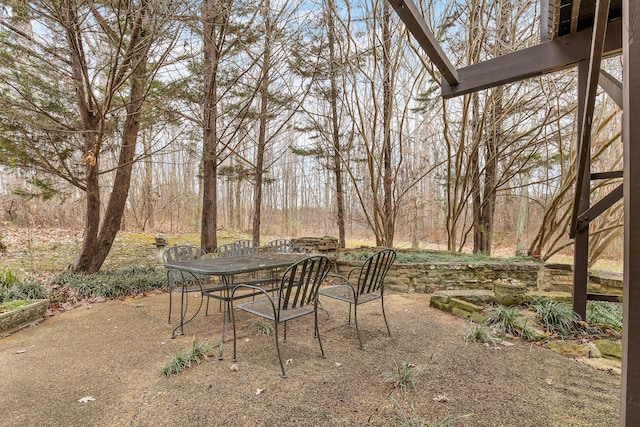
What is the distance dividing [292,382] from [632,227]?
198 cm

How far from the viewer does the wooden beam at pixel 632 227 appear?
0.78 metres

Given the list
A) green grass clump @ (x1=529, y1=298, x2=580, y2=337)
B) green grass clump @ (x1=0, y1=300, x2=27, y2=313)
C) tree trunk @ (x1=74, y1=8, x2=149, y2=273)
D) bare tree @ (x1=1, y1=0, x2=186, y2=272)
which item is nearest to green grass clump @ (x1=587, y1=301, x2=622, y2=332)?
green grass clump @ (x1=529, y1=298, x2=580, y2=337)

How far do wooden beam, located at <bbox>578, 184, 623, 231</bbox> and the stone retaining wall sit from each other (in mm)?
2138

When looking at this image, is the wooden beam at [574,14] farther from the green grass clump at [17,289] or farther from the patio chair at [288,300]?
the green grass clump at [17,289]

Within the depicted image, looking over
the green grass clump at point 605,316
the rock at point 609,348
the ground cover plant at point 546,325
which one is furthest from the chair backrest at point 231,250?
the green grass clump at point 605,316

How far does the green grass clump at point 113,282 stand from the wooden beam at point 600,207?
523 cm

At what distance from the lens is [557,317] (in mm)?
2883

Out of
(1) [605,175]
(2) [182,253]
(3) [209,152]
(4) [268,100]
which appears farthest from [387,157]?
(2) [182,253]

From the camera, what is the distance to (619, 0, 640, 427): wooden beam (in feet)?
2.57

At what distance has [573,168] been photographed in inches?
185

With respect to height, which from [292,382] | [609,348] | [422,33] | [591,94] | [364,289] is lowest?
[292,382]

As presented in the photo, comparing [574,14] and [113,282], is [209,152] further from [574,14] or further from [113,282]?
[574,14]

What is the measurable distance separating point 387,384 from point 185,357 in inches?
59.1

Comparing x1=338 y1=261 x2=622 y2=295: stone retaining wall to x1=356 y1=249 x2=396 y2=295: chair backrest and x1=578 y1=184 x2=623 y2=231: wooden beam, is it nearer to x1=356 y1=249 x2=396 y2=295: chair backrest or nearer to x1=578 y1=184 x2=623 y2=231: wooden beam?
x1=356 y1=249 x2=396 y2=295: chair backrest
